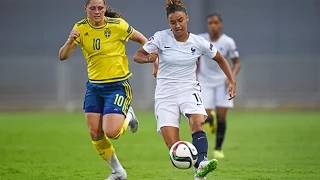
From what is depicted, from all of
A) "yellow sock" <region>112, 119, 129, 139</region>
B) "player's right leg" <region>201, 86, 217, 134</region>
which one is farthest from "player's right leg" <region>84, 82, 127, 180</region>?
"player's right leg" <region>201, 86, 217, 134</region>

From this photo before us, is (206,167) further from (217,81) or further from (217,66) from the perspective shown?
(217,66)

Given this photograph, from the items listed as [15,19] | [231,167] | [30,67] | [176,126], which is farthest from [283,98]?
[176,126]

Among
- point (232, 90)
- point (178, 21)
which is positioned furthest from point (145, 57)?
point (232, 90)

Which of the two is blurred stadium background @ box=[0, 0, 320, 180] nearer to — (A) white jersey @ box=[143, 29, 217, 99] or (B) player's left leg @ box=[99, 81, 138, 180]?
(B) player's left leg @ box=[99, 81, 138, 180]

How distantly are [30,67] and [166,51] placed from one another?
18.7 meters

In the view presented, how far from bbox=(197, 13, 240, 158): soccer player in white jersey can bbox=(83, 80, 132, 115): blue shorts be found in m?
4.02

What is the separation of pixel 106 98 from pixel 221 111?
448cm

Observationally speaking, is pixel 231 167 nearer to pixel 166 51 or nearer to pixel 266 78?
pixel 166 51

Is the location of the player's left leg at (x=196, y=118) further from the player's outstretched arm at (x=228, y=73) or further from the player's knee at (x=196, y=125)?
the player's outstretched arm at (x=228, y=73)

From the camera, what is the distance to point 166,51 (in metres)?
9.70

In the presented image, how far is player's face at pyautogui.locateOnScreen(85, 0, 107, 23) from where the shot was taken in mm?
10023

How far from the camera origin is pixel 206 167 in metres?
9.10

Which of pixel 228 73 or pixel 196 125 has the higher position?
pixel 228 73

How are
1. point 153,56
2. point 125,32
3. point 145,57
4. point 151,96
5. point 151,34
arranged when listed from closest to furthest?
point 153,56 → point 145,57 → point 125,32 → point 151,96 → point 151,34
